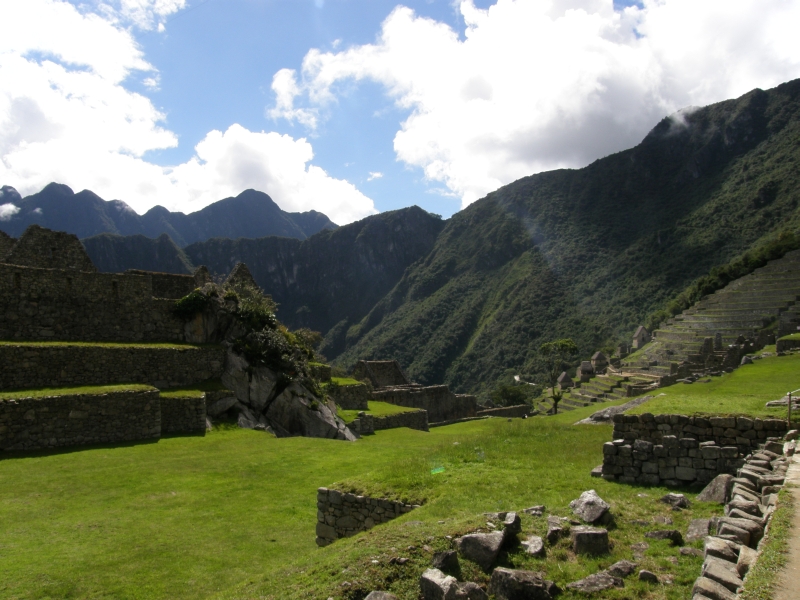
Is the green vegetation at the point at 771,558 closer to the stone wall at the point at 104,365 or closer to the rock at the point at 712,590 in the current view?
the rock at the point at 712,590

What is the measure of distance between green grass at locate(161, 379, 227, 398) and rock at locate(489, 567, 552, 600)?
14.7 metres

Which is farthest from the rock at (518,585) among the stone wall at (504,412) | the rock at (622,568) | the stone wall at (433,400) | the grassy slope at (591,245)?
the grassy slope at (591,245)

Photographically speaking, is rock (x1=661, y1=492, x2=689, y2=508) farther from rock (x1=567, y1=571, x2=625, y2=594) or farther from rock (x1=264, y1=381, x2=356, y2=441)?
rock (x1=264, y1=381, x2=356, y2=441)

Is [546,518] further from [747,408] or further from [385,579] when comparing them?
[747,408]

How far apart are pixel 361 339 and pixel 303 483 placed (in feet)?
481

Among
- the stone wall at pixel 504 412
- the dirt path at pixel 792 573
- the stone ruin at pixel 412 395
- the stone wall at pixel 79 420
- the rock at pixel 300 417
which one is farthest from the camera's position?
the stone wall at pixel 504 412

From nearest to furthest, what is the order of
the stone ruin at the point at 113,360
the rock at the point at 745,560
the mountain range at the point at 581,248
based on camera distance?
the rock at the point at 745,560 → the stone ruin at the point at 113,360 → the mountain range at the point at 581,248

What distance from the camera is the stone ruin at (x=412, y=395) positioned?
104ft

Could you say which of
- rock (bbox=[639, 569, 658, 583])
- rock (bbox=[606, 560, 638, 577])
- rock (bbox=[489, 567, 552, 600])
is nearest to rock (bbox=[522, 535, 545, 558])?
rock (bbox=[489, 567, 552, 600])

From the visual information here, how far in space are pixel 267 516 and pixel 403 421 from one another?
1634 centimetres

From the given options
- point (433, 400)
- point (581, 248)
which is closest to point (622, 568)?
point (433, 400)

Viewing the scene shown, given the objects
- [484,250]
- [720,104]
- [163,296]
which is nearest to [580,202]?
[484,250]

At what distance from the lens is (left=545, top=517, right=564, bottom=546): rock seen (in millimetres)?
5418

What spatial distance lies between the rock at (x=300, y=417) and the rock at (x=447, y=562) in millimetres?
14945
